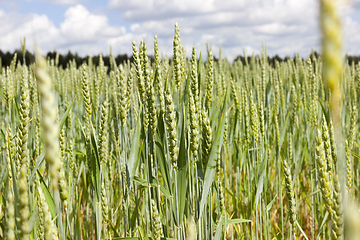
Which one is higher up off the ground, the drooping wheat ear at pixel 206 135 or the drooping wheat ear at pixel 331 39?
the drooping wheat ear at pixel 331 39

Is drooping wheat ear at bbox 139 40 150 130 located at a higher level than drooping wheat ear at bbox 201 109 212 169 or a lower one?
higher

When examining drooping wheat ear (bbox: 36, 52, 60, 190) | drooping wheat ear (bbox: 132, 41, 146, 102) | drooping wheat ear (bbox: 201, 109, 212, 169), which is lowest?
drooping wheat ear (bbox: 201, 109, 212, 169)

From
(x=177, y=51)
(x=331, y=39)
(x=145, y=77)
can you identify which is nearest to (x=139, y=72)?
(x=145, y=77)

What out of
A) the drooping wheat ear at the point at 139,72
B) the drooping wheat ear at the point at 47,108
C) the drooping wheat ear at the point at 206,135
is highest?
the drooping wheat ear at the point at 139,72

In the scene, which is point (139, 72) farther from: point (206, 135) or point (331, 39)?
point (331, 39)

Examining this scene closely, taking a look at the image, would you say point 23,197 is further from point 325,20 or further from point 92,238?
point 92,238

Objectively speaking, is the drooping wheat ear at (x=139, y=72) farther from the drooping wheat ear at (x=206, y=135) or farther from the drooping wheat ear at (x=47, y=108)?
the drooping wheat ear at (x=47, y=108)

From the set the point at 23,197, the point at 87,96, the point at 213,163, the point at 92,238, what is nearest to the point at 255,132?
the point at 213,163

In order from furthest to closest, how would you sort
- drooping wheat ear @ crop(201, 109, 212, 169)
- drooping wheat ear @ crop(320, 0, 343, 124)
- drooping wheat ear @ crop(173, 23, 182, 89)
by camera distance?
drooping wheat ear @ crop(173, 23, 182, 89) < drooping wheat ear @ crop(201, 109, 212, 169) < drooping wheat ear @ crop(320, 0, 343, 124)

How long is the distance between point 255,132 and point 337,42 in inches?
44.1

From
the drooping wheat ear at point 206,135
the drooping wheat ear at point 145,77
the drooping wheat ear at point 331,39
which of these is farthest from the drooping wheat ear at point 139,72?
the drooping wheat ear at point 331,39

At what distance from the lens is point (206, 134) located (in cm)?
93

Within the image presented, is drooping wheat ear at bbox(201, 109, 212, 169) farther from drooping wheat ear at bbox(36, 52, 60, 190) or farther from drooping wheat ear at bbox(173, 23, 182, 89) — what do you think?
drooping wheat ear at bbox(36, 52, 60, 190)

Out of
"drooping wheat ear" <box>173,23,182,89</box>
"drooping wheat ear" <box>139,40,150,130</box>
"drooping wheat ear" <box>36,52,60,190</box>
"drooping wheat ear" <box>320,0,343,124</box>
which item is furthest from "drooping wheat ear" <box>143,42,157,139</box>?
"drooping wheat ear" <box>320,0,343,124</box>
